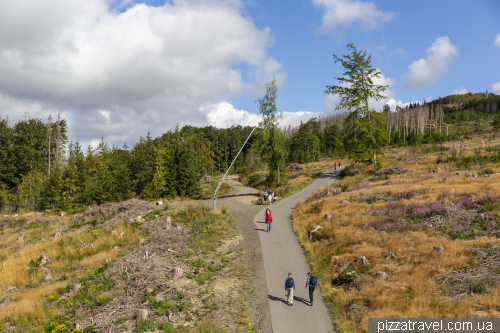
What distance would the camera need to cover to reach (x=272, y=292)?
13922mm

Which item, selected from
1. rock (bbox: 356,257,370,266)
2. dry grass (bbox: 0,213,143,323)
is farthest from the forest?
rock (bbox: 356,257,370,266)

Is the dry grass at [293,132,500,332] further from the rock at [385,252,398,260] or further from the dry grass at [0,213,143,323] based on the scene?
the dry grass at [0,213,143,323]

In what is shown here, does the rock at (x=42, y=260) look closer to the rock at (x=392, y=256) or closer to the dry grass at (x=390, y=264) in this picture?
the dry grass at (x=390, y=264)

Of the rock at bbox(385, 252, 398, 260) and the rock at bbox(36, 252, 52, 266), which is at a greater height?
the rock at bbox(385, 252, 398, 260)

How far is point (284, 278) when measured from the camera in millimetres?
15438

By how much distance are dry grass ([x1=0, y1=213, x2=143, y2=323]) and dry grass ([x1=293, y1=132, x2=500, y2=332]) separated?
45.5 feet

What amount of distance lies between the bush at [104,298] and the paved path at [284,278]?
7.55 m

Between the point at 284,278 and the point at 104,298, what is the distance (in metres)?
9.15

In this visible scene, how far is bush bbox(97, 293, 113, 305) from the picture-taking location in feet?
40.6

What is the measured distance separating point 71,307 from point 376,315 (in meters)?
13.5

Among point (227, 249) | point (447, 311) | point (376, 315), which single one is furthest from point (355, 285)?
point (227, 249)

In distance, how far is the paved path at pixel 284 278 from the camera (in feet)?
37.2

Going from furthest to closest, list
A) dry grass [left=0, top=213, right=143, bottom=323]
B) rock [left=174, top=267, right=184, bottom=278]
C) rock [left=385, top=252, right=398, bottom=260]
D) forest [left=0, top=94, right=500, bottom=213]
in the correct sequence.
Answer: forest [left=0, top=94, right=500, bottom=213]
rock [left=385, top=252, right=398, bottom=260]
rock [left=174, top=267, right=184, bottom=278]
dry grass [left=0, top=213, right=143, bottom=323]

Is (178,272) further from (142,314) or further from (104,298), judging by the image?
(142,314)
